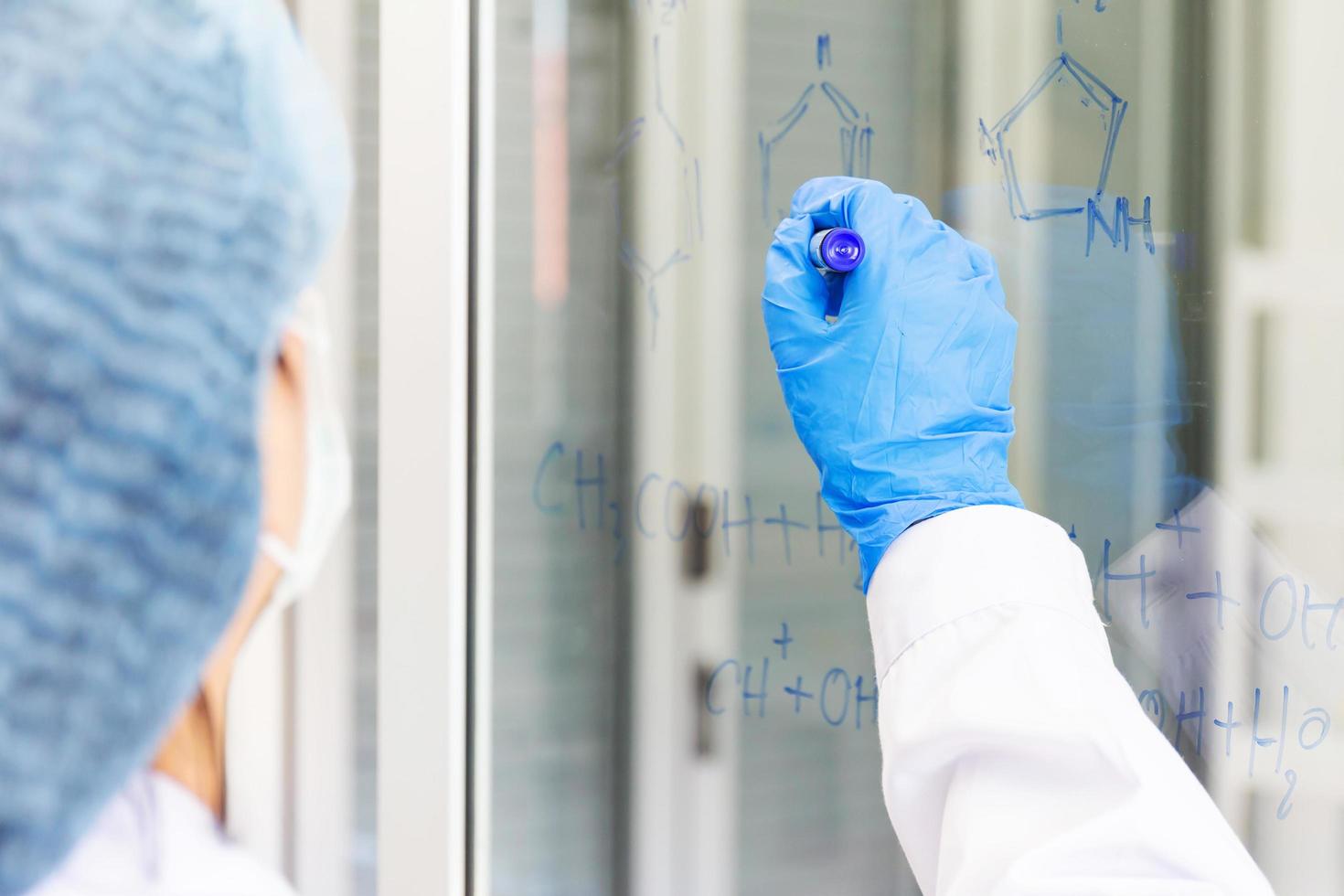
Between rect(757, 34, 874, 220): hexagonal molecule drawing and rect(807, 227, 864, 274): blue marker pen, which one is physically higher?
rect(757, 34, 874, 220): hexagonal molecule drawing

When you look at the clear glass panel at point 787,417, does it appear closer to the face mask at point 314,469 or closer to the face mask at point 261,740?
the face mask at point 261,740

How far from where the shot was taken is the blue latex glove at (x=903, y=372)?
2.33 feet

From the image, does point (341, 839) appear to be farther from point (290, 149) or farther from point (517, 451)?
point (290, 149)

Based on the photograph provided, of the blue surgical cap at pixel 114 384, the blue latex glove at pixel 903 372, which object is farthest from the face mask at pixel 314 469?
the blue latex glove at pixel 903 372

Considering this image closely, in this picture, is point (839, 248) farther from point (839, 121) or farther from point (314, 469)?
point (314, 469)

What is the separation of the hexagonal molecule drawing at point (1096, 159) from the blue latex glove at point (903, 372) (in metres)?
0.07

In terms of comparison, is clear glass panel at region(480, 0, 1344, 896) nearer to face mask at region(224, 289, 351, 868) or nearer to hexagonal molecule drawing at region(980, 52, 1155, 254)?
hexagonal molecule drawing at region(980, 52, 1155, 254)

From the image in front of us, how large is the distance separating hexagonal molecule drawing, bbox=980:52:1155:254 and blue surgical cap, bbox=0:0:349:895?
578 millimetres

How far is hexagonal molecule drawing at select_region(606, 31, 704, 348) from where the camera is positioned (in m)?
0.87

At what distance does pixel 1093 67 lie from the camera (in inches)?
28.1

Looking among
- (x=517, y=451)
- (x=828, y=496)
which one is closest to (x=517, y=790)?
(x=517, y=451)

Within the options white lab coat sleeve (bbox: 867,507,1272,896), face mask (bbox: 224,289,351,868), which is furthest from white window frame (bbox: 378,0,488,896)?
white lab coat sleeve (bbox: 867,507,1272,896)

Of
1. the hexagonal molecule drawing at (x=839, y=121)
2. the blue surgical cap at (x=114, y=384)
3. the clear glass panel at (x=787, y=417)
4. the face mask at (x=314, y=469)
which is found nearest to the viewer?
the blue surgical cap at (x=114, y=384)

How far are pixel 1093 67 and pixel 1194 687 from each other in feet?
1.56
